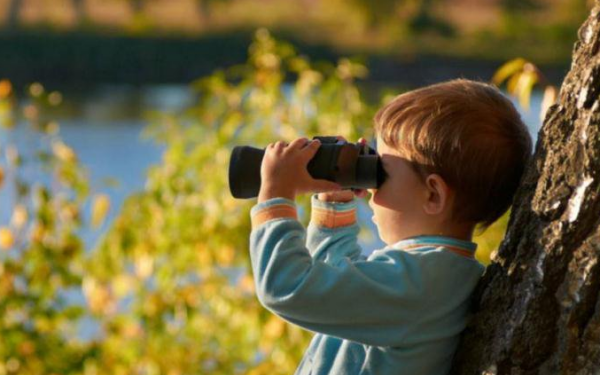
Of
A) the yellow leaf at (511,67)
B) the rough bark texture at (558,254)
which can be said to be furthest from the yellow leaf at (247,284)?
the rough bark texture at (558,254)

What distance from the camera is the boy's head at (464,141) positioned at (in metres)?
1.45

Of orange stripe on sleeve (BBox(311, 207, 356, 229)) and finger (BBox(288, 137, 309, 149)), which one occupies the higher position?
finger (BBox(288, 137, 309, 149))

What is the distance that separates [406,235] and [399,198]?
0.05 meters

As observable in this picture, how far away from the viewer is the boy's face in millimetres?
1478

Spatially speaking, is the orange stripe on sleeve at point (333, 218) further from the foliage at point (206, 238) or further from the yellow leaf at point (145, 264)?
the yellow leaf at point (145, 264)

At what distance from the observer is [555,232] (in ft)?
4.46

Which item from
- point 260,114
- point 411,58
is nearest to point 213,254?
point 260,114

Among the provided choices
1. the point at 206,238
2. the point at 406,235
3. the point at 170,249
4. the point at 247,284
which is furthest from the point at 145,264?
the point at 406,235

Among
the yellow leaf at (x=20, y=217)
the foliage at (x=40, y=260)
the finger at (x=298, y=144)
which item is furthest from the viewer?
the yellow leaf at (x=20, y=217)

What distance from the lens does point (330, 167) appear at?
4.79 feet

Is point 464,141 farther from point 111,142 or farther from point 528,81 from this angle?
point 111,142

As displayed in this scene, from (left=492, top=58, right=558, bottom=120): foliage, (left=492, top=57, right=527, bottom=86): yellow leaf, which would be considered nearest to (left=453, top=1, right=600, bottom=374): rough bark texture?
(left=492, top=58, right=558, bottom=120): foliage

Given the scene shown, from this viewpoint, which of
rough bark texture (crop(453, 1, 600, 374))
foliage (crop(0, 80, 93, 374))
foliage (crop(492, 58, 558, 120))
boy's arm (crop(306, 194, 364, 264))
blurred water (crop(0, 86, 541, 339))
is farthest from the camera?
blurred water (crop(0, 86, 541, 339))

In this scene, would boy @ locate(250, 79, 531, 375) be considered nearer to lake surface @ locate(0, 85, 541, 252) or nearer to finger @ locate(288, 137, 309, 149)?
finger @ locate(288, 137, 309, 149)
